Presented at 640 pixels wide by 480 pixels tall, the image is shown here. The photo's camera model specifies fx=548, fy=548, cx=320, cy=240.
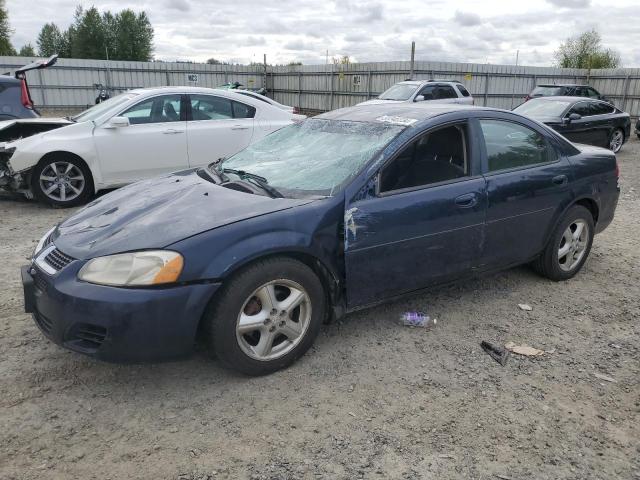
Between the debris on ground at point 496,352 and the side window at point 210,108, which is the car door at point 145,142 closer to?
the side window at point 210,108

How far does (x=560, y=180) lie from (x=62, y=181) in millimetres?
5925

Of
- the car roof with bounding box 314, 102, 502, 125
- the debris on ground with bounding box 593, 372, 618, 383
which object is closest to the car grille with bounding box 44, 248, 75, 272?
the car roof with bounding box 314, 102, 502, 125

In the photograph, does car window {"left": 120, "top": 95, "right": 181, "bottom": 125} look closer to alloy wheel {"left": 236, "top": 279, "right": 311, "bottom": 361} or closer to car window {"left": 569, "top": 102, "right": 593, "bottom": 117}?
alloy wheel {"left": 236, "top": 279, "right": 311, "bottom": 361}

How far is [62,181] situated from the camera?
7094mm

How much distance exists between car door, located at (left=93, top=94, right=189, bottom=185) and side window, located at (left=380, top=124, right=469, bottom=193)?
15.1 ft

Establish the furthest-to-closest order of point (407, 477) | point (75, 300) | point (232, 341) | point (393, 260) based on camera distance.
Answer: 1. point (393, 260)
2. point (232, 341)
3. point (75, 300)
4. point (407, 477)

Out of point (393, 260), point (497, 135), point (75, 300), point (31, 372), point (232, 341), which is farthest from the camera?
point (497, 135)

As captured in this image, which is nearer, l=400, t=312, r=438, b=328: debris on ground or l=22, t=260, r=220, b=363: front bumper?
l=22, t=260, r=220, b=363: front bumper

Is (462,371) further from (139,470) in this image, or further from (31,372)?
(31,372)

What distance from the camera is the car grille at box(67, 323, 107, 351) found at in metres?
2.77

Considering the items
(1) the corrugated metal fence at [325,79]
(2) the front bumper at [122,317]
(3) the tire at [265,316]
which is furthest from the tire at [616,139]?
(2) the front bumper at [122,317]

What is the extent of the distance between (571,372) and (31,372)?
3.22 m

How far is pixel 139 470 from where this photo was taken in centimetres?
245

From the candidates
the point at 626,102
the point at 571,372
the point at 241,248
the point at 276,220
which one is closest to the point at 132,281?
the point at 241,248
